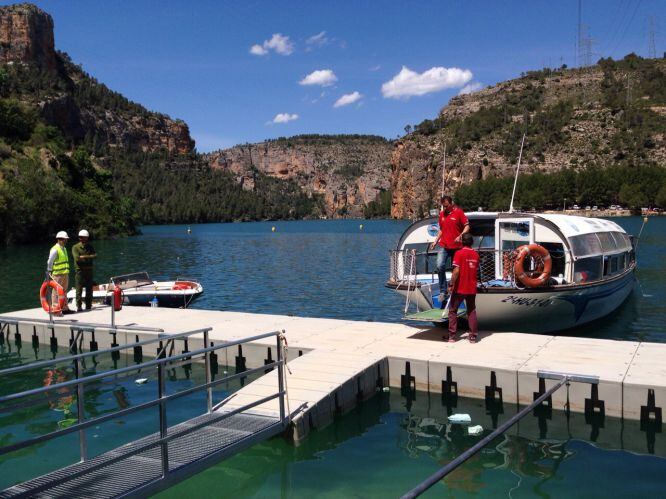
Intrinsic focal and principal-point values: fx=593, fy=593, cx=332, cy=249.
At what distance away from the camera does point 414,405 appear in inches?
450

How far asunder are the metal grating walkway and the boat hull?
791 centimetres

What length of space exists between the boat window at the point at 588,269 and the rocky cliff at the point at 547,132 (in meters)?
136

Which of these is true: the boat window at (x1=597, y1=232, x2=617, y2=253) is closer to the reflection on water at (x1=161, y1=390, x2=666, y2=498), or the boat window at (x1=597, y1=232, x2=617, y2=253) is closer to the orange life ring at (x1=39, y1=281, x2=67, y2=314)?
the reflection on water at (x1=161, y1=390, x2=666, y2=498)

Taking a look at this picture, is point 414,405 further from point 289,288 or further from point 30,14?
point 30,14

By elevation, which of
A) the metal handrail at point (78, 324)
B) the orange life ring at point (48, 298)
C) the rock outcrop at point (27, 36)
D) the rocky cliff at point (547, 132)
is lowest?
the metal handrail at point (78, 324)

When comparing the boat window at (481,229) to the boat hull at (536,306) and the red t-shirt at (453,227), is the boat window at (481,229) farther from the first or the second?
the red t-shirt at (453,227)

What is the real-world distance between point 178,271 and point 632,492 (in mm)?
37402

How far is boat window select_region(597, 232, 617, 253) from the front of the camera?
18641 mm

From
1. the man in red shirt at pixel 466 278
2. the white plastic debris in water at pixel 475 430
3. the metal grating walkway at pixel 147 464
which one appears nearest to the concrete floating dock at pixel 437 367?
the man in red shirt at pixel 466 278

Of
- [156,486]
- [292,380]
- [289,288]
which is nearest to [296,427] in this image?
[292,380]

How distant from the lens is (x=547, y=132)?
516ft

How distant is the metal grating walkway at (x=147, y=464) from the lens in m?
6.39

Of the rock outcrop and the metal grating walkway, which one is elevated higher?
the rock outcrop

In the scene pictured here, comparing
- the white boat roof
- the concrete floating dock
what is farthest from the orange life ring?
the white boat roof
